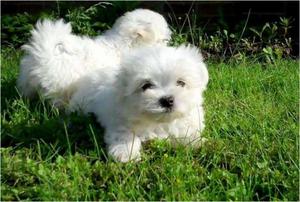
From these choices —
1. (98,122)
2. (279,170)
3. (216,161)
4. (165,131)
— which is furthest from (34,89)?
(279,170)

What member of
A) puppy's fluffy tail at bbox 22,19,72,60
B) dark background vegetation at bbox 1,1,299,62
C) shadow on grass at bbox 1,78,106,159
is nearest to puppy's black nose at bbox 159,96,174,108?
shadow on grass at bbox 1,78,106,159

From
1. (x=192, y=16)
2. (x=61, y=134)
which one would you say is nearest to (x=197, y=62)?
(x=61, y=134)

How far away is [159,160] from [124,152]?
231 mm

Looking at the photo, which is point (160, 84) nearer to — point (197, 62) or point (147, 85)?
point (147, 85)

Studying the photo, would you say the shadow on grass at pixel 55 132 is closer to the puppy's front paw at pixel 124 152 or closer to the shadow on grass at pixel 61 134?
the shadow on grass at pixel 61 134

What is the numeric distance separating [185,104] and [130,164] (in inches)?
20.5

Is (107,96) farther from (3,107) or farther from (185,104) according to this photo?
(3,107)

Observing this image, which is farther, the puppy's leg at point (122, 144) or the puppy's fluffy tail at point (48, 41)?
A: the puppy's fluffy tail at point (48, 41)

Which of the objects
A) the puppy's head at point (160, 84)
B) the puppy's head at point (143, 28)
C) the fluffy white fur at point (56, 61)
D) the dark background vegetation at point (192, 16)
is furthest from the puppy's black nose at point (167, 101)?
the dark background vegetation at point (192, 16)

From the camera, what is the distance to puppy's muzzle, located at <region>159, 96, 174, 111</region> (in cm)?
353

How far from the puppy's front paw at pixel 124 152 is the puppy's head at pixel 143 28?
78.4 inches

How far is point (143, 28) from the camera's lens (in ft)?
17.9

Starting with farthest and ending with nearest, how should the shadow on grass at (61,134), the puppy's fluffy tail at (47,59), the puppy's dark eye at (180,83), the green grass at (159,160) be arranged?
1. the puppy's fluffy tail at (47,59)
2. the shadow on grass at (61,134)
3. the puppy's dark eye at (180,83)
4. the green grass at (159,160)

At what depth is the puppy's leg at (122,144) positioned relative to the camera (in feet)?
11.8
